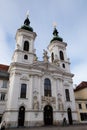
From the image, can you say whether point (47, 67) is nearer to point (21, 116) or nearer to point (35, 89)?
point (35, 89)

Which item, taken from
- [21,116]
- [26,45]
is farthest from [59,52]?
[21,116]

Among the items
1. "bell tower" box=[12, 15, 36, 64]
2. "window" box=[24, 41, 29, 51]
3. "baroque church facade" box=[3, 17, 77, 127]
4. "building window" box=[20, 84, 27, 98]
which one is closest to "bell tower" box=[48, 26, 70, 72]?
"baroque church facade" box=[3, 17, 77, 127]

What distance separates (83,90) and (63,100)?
40.1 ft

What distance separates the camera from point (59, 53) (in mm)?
33531

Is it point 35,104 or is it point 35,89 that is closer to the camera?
point 35,104

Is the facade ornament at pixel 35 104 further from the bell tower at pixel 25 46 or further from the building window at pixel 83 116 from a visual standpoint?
the building window at pixel 83 116

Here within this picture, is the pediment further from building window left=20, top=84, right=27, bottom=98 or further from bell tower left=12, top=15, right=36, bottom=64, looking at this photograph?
building window left=20, top=84, right=27, bottom=98

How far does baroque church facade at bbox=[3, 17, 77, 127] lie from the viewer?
69.9 feet

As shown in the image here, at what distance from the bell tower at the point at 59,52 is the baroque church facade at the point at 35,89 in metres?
0.27

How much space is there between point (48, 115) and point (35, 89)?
5.45 metres

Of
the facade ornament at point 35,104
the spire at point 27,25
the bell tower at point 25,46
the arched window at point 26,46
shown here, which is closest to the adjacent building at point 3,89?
the bell tower at point 25,46

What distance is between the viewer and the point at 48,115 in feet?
77.4

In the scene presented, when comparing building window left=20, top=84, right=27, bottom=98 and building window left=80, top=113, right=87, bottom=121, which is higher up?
building window left=20, top=84, right=27, bottom=98

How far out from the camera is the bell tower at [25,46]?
1059 inches
